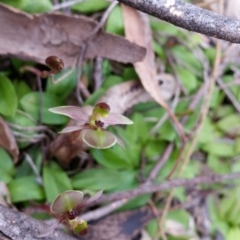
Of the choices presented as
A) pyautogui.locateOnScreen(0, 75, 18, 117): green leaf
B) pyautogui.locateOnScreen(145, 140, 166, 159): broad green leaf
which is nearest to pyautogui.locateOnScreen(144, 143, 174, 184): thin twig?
pyautogui.locateOnScreen(145, 140, 166, 159): broad green leaf

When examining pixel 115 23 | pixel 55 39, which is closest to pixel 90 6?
pixel 115 23

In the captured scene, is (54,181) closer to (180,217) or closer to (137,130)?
(137,130)

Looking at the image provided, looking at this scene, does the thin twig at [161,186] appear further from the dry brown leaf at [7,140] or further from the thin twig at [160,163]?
the dry brown leaf at [7,140]

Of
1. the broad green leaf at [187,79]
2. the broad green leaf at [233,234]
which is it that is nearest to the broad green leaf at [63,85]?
the broad green leaf at [187,79]

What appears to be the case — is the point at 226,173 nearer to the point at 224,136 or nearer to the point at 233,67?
the point at 224,136

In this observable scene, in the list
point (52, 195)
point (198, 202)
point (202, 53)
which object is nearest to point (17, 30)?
point (52, 195)

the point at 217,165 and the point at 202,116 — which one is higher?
the point at 202,116
